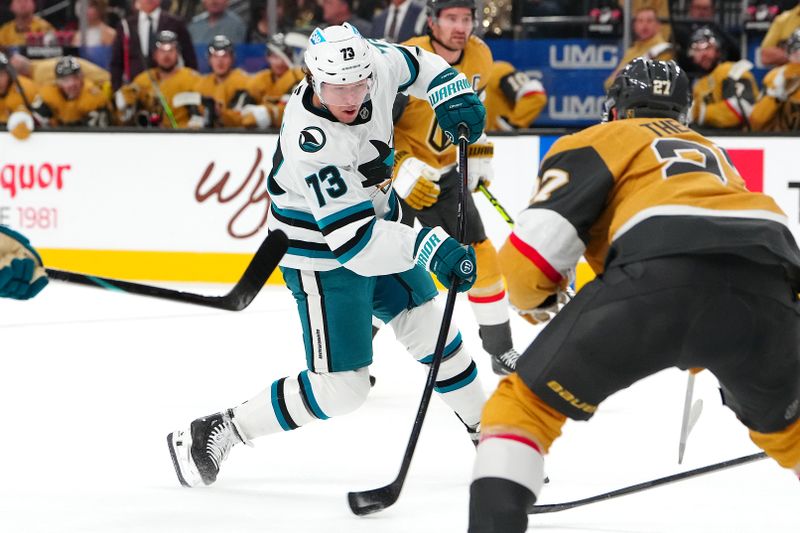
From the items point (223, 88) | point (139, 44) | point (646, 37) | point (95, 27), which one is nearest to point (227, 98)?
point (223, 88)

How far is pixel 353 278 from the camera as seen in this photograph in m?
2.99

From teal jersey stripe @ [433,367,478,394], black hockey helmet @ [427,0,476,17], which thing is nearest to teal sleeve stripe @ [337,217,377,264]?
teal jersey stripe @ [433,367,478,394]

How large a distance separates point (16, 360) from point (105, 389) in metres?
0.70

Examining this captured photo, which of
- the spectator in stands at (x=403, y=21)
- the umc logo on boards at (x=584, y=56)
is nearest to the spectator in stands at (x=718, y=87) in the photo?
the umc logo on boards at (x=584, y=56)

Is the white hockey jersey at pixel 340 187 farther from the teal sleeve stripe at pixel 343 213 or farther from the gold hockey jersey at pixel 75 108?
the gold hockey jersey at pixel 75 108

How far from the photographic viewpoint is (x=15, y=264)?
7.66ft

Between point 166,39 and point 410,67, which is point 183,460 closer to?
point 410,67

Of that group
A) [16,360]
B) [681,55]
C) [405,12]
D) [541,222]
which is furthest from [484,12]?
[541,222]

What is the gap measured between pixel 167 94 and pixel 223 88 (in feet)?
1.24

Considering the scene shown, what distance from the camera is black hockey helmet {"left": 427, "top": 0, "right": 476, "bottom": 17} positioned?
14.5 feet

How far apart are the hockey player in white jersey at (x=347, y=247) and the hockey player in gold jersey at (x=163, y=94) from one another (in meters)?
4.45

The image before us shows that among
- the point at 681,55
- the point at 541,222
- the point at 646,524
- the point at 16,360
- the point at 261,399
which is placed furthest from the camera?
the point at 681,55

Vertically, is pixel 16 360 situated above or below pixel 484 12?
below

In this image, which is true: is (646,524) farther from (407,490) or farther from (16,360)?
(16,360)
